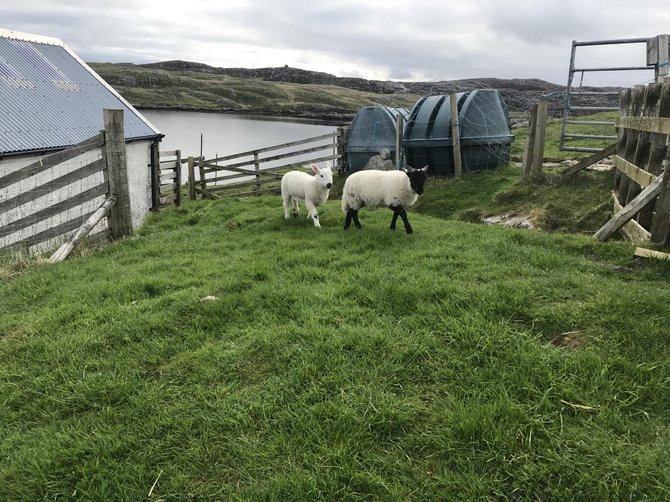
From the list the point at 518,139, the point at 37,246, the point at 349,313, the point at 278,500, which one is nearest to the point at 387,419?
the point at 278,500

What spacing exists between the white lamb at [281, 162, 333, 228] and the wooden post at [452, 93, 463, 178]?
21.2 feet

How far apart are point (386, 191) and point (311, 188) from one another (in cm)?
175

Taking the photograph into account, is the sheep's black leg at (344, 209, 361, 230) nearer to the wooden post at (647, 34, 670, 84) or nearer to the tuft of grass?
the tuft of grass

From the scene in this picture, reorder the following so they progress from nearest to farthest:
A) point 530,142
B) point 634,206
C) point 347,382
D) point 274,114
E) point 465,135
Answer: point 347,382 < point 634,206 < point 530,142 < point 465,135 < point 274,114

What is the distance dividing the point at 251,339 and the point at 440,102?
45.5 feet

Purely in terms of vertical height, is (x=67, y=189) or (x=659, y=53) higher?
(x=659, y=53)

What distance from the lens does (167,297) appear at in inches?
205

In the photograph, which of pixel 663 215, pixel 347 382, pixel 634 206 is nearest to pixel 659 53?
pixel 634 206

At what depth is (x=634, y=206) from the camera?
6.00m

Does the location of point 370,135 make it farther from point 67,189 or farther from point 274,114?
point 274,114

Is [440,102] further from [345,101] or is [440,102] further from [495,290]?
[345,101]

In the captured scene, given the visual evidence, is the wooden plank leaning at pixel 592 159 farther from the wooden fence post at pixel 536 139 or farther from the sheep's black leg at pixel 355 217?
the sheep's black leg at pixel 355 217

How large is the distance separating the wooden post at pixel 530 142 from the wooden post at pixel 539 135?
0.35 feet

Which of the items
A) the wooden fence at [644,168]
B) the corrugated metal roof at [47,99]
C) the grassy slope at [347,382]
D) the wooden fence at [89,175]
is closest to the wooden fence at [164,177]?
the corrugated metal roof at [47,99]
